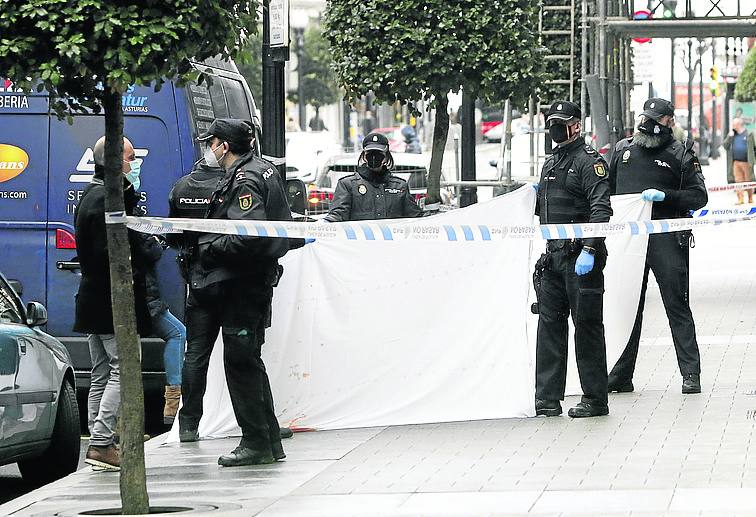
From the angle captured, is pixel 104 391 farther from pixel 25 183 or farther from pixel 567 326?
pixel 567 326

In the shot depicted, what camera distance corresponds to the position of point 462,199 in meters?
19.9

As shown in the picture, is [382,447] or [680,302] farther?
[680,302]

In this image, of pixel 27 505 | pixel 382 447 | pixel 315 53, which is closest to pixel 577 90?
pixel 382 447

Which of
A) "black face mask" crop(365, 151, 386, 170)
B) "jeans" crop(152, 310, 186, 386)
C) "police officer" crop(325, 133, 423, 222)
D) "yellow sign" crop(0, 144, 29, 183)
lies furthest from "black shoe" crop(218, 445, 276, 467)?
"yellow sign" crop(0, 144, 29, 183)

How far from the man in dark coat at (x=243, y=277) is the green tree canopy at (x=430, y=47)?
→ 8712 millimetres

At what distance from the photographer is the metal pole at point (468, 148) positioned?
63.0ft

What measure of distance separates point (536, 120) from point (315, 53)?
4004 centimetres

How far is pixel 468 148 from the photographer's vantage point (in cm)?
1958

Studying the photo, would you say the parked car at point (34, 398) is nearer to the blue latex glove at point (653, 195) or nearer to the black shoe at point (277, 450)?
the black shoe at point (277, 450)

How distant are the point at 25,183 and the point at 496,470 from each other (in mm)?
4617

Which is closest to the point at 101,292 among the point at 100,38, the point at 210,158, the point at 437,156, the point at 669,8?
the point at 210,158

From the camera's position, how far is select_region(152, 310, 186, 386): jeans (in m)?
10.8

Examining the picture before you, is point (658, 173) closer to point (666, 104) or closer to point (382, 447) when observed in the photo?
point (666, 104)

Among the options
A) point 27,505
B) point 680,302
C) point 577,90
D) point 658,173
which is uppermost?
point 577,90
